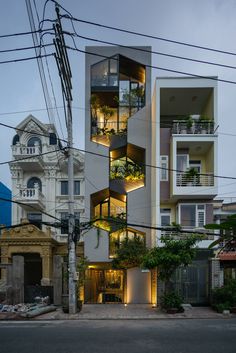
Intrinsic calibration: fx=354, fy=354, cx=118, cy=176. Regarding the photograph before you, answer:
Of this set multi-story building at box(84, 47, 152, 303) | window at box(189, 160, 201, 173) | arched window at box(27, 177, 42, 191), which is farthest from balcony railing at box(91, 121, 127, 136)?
arched window at box(27, 177, 42, 191)

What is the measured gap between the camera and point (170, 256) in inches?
682

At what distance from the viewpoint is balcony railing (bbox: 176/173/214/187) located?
21.1 meters

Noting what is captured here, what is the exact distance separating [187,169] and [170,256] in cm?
638

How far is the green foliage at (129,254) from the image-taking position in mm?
21031

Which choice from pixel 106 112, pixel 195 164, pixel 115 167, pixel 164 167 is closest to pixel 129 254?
pixel 164 167

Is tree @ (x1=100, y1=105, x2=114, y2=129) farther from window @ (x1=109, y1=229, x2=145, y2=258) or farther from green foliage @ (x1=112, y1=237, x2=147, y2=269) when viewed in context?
green foliage @ (x1=112, y1=237, x2=147, y2=269)

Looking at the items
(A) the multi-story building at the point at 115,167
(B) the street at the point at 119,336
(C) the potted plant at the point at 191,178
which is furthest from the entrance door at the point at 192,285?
(C) the potted plant at the point at 191,178

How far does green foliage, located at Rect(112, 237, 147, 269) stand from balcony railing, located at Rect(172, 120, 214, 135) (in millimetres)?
7243

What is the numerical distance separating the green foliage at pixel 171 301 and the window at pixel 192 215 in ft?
15.6

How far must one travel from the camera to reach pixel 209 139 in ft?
69.7

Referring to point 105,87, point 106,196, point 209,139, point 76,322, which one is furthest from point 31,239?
point 209,139

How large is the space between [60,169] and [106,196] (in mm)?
5831

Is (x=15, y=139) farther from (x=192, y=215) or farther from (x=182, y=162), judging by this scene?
(x=192, y=215)

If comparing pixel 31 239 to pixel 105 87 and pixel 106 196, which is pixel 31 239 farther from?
pixel 105 87
